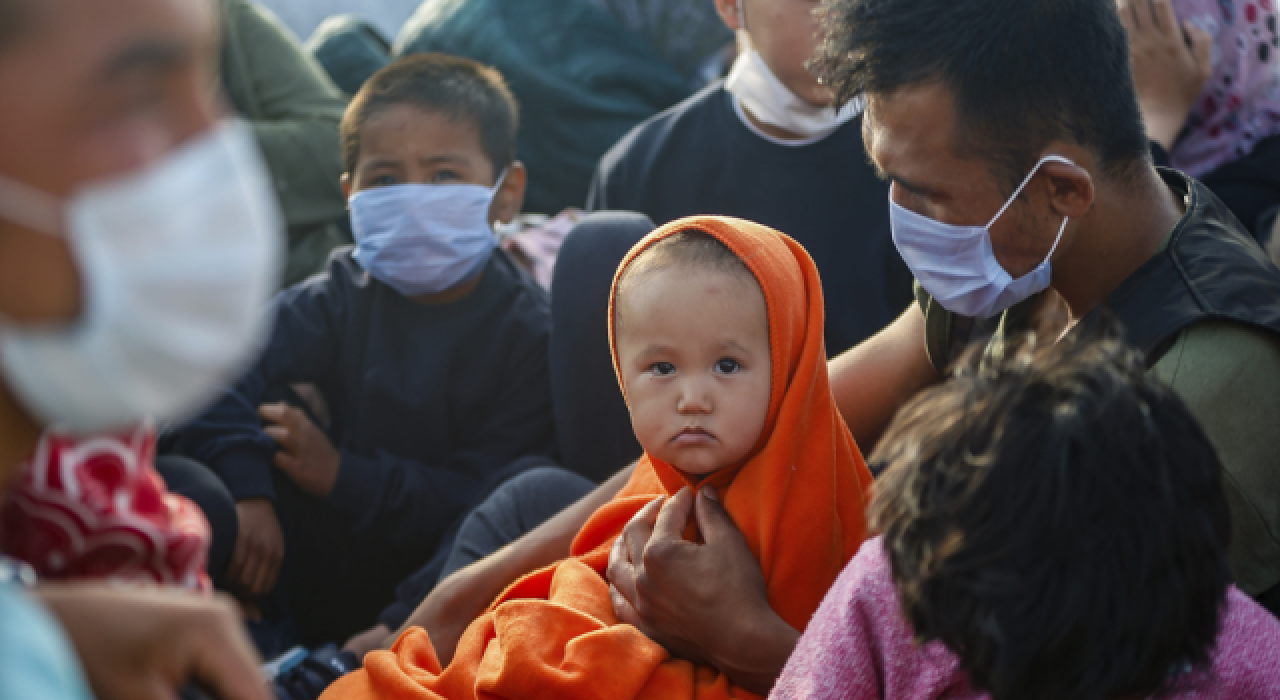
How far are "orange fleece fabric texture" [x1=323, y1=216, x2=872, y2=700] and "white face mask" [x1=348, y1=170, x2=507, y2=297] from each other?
4.08 ft

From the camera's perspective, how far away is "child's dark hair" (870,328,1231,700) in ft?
4.27

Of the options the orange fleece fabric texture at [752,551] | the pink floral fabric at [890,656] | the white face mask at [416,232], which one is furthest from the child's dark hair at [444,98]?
the pink floral fabric at [890,656]

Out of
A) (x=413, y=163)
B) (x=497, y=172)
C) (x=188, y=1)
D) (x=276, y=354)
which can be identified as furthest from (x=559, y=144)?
(x=188, y=1)

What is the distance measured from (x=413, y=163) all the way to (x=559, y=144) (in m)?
1.70

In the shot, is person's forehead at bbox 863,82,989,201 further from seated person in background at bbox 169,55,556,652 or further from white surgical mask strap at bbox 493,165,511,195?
white surgical mask strap at bbox 493,165,511,195

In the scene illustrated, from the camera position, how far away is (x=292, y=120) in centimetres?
444

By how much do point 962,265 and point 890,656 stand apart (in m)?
0.84

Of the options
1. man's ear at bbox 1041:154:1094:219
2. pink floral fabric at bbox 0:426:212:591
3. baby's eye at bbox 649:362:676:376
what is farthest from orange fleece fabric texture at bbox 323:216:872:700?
pink floral fabric at bbox 0:426:212:591

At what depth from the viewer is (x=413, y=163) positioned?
11.0ft

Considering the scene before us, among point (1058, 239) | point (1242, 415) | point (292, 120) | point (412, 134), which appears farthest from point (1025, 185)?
point (292, 120)

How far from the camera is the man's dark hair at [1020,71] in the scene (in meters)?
1.99

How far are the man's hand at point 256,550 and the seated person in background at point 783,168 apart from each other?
1559mm

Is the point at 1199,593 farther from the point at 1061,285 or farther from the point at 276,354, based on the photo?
the point at 276,354

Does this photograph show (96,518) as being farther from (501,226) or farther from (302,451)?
(501,226)
